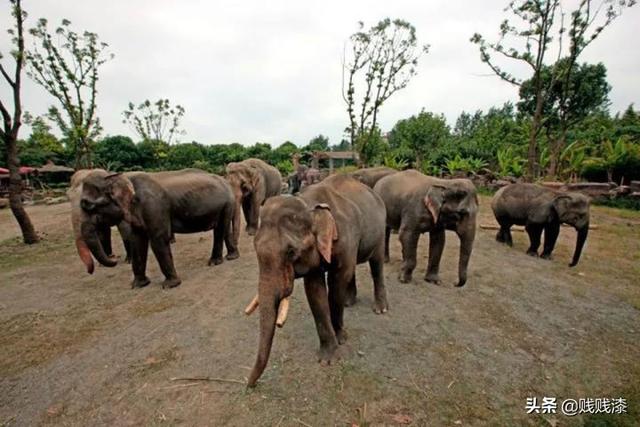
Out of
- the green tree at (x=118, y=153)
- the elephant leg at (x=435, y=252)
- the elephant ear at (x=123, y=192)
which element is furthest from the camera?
the green tree at (x=118, y=153)

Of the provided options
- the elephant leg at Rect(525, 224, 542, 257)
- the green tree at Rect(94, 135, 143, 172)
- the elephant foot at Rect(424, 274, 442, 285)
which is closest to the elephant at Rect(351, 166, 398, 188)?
the elephant foot at Rect(424, 274, 442, 285)

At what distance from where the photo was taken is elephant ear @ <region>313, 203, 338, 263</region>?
2.81 metres

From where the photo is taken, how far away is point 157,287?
5.86m

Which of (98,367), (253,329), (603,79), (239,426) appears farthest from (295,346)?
(603,79)

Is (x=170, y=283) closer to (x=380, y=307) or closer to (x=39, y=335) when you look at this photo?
(x=39, y=335)

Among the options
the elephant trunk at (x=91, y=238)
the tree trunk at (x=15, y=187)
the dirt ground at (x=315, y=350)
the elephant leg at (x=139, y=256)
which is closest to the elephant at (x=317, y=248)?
the dirt ground at (x=315, y=350)

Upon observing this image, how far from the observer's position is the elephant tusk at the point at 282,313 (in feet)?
8.29

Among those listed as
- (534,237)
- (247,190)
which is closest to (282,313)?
(247,190)

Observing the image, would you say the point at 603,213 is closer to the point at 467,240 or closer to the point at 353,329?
the point at 467,240

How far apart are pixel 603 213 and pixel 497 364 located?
1286 centimetres

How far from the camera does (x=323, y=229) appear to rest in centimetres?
283

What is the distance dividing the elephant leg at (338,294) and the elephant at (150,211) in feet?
10.9

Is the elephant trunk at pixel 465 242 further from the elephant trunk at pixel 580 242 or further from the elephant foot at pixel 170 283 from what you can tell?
the elephant foot at pixel 170 283

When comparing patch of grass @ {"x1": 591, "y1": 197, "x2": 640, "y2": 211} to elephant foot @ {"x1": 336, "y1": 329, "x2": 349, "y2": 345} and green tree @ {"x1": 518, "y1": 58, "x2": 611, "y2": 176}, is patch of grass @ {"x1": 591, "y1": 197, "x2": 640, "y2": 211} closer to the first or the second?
green tree @ {"x1": 518, "y1": 58, "x2": 611, "y2": 176}
